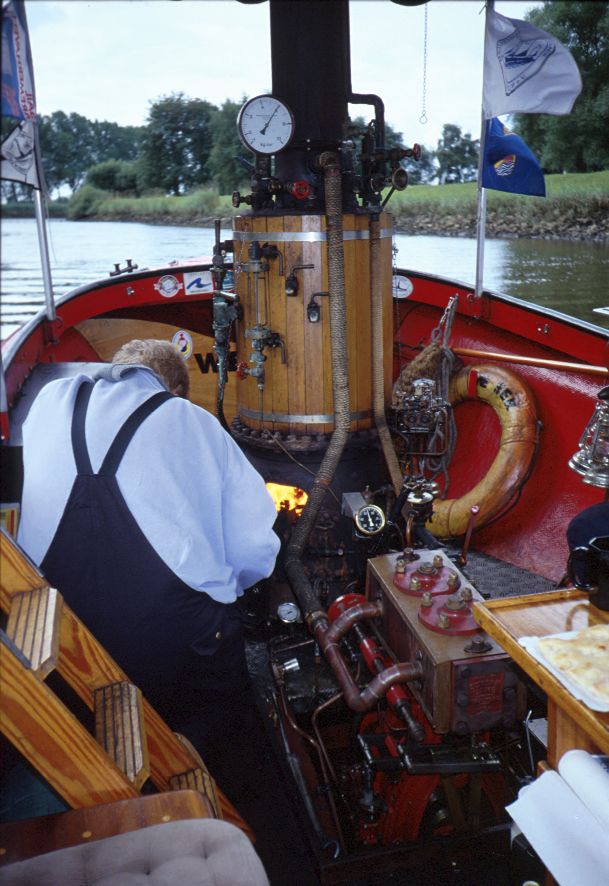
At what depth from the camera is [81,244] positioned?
2242 centimetres

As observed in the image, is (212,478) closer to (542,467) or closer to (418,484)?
(418,484)

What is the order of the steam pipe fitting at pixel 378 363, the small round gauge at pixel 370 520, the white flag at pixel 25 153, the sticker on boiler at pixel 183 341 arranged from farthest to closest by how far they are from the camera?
the sticker on boiler at pixel 183 341, the steam pipe fitting at pixel 378 363, the small round gauge at pixel 370 520, the white flag at pixel 25 153

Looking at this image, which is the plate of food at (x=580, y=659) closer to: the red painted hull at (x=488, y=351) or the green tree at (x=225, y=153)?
the red painted hull at (x=488, y=351)

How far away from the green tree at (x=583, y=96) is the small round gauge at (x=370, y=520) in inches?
84.1

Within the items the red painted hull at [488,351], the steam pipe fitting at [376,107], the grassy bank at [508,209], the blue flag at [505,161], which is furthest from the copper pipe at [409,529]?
the blue flag at [505,161]

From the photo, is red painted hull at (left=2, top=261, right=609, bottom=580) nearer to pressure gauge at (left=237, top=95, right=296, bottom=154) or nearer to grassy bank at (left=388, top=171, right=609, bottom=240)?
grassy bank at (left=388, top=171, right=609, bottom=240)

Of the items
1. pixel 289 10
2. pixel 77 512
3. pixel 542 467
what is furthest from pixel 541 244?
pixel 77 512

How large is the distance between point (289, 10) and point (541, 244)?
8.46ft

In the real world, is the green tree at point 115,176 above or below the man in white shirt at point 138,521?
above

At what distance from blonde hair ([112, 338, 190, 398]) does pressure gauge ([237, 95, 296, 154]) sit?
5.97 feet

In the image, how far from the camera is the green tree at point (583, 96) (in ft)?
10.7

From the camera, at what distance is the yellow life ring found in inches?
180

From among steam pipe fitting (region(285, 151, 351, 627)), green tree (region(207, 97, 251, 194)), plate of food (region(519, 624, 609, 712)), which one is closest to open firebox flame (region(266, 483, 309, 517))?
steam pipe fitting (region(285, 151, 351, 627))

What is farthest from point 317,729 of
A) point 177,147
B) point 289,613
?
point 177,147
